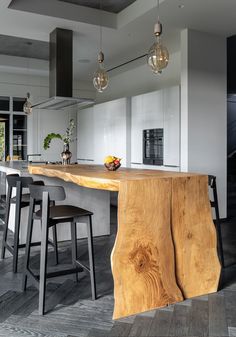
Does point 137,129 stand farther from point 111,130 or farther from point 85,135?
point 85,135

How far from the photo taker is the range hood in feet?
15.8

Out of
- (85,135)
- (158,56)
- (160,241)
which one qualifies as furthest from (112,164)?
(85,135)

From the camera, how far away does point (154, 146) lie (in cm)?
563

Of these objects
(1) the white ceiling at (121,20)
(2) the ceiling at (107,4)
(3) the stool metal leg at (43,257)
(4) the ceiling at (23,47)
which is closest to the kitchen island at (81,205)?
(3) the stool metal leg at (43,257)

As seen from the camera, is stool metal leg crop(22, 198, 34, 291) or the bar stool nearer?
the bar stool

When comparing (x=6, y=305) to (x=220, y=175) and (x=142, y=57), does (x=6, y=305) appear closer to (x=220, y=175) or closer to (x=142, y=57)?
(x=220, y=175)

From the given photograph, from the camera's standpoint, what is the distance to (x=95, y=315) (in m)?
2.35

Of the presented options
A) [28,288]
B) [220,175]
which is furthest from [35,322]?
[220,175]

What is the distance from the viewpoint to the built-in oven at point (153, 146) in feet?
18.1

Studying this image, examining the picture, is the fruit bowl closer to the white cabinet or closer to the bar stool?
the bar stool

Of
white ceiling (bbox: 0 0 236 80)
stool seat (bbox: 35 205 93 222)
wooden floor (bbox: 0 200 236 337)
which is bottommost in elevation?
wooden floor (bbox: 0 200 236 337)

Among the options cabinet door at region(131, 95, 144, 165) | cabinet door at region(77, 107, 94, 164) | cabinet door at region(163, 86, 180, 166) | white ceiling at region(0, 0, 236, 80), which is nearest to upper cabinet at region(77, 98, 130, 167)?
cabinet door at region(77, 107, 94, 164)

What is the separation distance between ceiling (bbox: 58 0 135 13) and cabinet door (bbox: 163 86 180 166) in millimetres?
1362

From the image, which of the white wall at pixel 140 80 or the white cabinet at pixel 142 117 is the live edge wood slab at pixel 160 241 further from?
the white wall at pixel 140 80
